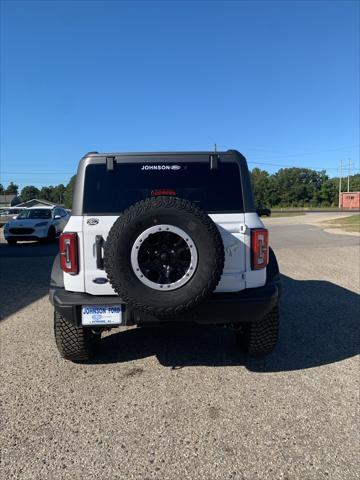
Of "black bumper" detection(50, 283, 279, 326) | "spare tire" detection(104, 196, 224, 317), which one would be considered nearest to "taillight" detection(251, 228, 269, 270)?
"black bumper" detection(50, 283, 279, 326)

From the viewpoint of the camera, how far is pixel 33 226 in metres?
16.0

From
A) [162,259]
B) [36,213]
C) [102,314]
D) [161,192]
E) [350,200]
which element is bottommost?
[102,314]

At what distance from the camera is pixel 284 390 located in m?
3.33

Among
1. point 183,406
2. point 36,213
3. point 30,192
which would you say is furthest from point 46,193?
point 183,406

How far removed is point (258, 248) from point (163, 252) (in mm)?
868

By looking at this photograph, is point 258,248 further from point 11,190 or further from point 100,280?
point 11,190

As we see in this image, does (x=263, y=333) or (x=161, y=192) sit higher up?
(x=161, y=192)

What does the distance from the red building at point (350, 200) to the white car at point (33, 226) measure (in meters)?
72.7

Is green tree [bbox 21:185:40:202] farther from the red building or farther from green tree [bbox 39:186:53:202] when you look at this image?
the red building

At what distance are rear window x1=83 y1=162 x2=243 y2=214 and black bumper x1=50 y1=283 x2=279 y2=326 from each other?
2.51 ft

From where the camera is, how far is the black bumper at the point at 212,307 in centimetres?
329

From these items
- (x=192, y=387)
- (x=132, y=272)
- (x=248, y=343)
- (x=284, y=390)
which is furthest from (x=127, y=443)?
(x=248, y=343)

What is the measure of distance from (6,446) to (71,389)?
2.69 feet

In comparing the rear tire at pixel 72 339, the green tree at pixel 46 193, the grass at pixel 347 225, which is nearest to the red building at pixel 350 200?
the grass at pixel 347 225
